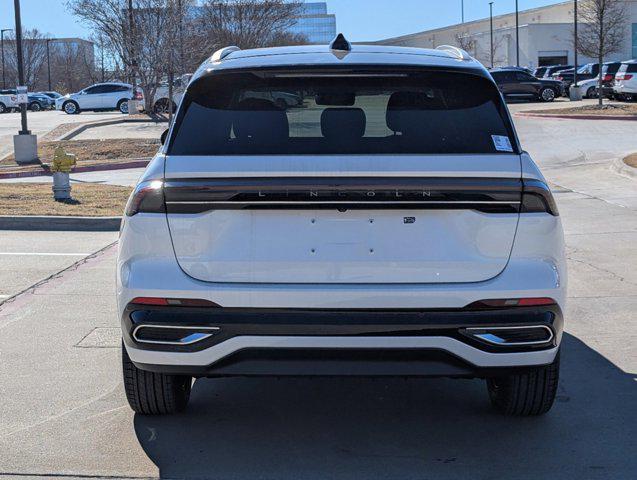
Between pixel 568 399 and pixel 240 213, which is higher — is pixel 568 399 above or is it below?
below

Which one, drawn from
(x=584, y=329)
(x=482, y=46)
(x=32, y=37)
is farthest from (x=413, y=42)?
(x=584, y=329)

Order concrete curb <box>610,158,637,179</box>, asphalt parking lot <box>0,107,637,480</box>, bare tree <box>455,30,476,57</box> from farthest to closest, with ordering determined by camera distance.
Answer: bare tree <box>455,30,476,57</box> → concrete curb <box>610,158,637,179</box> → asphalt parking lot <box>0,107,637,480</box>

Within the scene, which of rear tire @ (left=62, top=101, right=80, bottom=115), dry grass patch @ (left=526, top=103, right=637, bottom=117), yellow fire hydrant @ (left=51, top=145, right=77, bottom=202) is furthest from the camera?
rear tire @ (left=62, top=101, right=80, bottom=115)

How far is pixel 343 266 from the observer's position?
Answer: 13.8 feet

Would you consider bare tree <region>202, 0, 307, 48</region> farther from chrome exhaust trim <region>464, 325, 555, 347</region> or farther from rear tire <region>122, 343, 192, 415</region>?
chrome exhaust trim <region>464, 325, 555, 347</region>

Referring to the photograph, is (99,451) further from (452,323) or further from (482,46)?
(482,46)

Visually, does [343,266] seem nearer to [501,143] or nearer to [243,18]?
[501,143]

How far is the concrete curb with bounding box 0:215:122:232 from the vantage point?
12773 mm

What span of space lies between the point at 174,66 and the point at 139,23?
342 cm

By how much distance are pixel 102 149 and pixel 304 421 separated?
74.3ft

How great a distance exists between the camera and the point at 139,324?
4336 millimetres

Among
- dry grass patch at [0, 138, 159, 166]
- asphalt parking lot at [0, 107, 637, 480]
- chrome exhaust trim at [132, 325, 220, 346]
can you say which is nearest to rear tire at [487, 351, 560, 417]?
asphalt parking lot at [0, 107, 637, 480]

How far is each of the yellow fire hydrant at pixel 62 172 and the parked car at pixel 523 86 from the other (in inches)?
1297

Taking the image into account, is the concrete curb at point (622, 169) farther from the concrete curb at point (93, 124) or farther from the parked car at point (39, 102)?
the parked car at point (39, 102)
